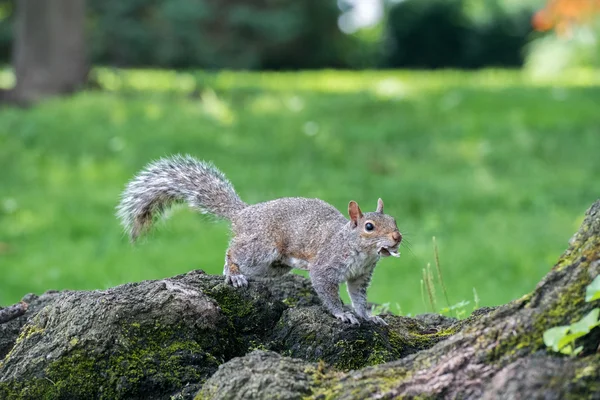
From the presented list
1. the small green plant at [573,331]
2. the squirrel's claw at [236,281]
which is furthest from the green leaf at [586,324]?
the squirrel's claw at [236,281]

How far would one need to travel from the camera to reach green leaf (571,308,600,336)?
1671 millimetres

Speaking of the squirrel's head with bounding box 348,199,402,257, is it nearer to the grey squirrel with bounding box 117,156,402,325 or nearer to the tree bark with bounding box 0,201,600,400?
the grey squirrel with bounding box 117,156,402,325

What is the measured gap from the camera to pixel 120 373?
7.59 ft

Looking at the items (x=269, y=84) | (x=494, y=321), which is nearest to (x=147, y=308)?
(x=494, y=321)

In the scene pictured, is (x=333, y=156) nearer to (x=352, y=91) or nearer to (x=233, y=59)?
(x=352, y=91)

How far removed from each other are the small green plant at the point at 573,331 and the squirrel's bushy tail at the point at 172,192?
Result: 1.95 meters

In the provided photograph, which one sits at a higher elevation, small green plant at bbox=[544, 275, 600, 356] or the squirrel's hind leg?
the squirrel's hind leg

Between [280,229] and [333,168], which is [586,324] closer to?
[280,229]

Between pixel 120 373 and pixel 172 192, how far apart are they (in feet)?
4.06

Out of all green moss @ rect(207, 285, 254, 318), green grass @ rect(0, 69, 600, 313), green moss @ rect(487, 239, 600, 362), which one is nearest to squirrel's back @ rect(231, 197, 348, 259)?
green moss @ rect(207, 285, 254, 318)

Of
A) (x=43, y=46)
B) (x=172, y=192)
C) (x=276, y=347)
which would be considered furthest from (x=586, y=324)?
(x=43, y=46)

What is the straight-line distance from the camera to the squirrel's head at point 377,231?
2.88 m

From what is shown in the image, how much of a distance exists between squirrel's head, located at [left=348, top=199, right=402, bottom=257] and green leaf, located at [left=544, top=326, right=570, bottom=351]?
1132 mm

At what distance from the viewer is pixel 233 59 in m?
19.4
